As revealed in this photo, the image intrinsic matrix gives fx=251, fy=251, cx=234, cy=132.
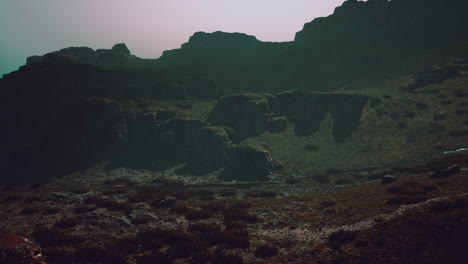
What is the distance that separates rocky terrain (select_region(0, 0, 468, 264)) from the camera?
28406mm

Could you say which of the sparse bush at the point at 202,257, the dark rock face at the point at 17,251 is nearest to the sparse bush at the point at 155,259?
the sparse bush at the point at 202,257

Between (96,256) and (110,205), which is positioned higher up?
(96,256)

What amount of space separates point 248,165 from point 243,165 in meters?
2.07

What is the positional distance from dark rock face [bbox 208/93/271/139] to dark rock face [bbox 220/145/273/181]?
30.2 metres

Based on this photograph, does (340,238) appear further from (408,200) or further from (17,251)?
(17,251)

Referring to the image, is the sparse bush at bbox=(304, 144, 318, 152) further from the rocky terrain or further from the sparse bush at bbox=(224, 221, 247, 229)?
the sparse bush at bbox=(224, 221, 247, 229)

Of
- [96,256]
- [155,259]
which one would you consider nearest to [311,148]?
[155,259]

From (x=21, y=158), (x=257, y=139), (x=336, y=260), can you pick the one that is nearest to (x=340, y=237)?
(x=336, y=260)

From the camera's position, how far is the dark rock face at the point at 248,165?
98188 millimetres

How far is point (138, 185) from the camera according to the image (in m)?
82.4

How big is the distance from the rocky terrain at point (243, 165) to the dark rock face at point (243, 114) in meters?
0.83

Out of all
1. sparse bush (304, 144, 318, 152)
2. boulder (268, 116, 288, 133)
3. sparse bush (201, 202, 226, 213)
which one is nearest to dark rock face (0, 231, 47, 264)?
sparse bush (201, 202, 226, 213)

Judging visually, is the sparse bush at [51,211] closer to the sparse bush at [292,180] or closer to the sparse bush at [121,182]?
the sparse bush at [121,182]

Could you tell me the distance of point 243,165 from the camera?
101 m
